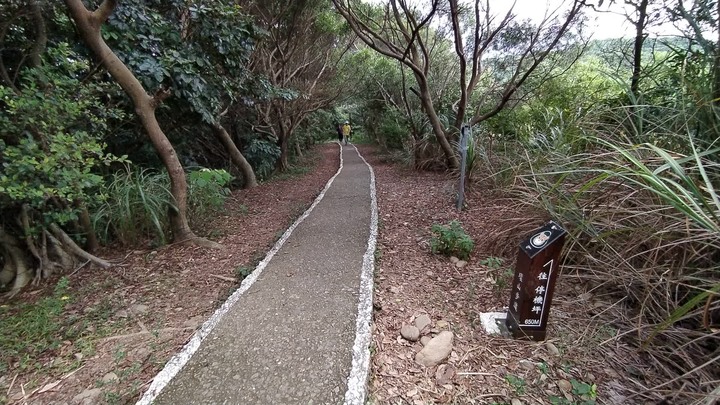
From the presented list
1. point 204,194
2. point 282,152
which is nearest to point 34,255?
point 204,194

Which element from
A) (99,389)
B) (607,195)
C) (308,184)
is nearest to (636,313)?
(607,195)

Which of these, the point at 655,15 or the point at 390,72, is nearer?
the point at 655,15

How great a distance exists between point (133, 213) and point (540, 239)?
4.16 metres

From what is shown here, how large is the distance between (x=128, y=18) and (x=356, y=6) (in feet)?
15.8

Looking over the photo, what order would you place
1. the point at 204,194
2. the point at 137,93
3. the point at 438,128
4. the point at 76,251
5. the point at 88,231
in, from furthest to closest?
1. the point at 438,128
2. the point at 204,194
3. the point at 88,231
4. the point at 76,251
5. the point at 137,93

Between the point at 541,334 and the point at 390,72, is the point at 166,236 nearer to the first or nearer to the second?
the point at 541,334

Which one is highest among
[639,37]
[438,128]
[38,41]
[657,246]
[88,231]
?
[639,37]

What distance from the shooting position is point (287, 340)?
192cm

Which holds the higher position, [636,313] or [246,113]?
[246,113]

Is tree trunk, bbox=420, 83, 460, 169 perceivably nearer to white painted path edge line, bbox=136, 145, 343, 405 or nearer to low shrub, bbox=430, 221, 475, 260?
low shrub, bbox=430, 221, 475, 260

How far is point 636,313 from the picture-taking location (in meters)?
1.84

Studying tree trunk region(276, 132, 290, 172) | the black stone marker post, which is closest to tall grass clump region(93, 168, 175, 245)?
the black stone marker post

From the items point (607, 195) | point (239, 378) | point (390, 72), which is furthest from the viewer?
point (390, 72)

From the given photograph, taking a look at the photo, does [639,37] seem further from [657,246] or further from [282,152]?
[282,152]
